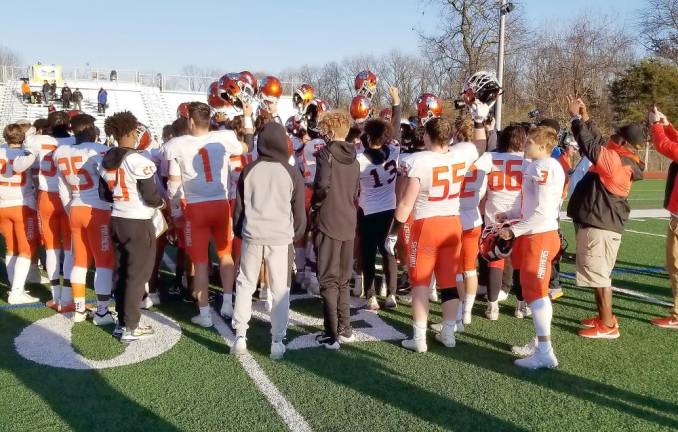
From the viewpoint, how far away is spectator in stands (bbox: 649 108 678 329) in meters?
5.62

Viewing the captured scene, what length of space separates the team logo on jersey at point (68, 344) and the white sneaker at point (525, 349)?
10.3ft

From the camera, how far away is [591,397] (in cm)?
408

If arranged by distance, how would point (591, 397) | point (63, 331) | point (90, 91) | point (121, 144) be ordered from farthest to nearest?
point (90, 91) < point (63, 331) < point (121, 144) < point (591, 397)

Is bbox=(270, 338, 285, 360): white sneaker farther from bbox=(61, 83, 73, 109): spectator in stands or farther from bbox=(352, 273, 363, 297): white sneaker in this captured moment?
bbox=(61, 83, 73, 109): spectator in stands

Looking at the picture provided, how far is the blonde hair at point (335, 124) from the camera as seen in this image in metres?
4.84

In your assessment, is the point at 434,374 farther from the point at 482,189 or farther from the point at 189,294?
the point at 189,294

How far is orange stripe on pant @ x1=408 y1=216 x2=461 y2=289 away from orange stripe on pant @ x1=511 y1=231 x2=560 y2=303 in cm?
59

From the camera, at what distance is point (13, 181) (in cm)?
644

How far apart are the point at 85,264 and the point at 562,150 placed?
5.89 m

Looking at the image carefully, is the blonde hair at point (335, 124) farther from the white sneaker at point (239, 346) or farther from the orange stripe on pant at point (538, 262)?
the white sneaker at point (239, 346)

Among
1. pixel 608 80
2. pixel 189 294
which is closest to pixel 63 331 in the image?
pixel 189 294

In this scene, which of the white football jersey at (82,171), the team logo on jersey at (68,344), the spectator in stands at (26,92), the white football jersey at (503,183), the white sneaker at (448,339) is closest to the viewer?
the team logo on jersey at (68,344)

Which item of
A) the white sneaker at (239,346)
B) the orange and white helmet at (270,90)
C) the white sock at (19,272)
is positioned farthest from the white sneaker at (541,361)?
the white sock at (19,272)

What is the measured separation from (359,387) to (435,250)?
4.47 feet
